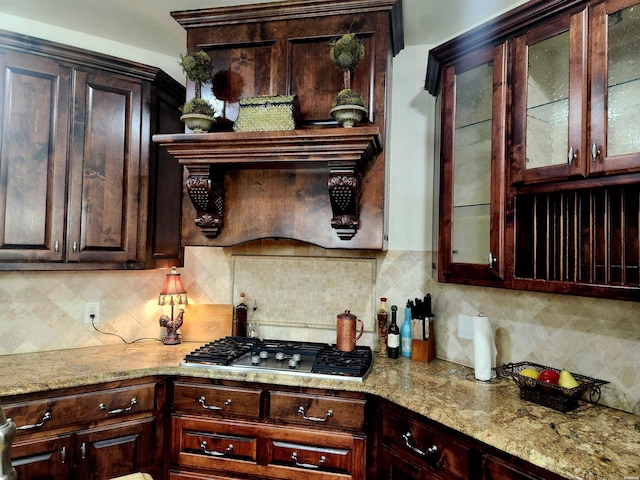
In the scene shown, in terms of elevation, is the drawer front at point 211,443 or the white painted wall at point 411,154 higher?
the white painted wall at point 411,154

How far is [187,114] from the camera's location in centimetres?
222

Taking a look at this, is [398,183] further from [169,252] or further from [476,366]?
[169,252]

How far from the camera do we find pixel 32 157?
217cm

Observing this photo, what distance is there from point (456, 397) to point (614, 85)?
53.6 inches

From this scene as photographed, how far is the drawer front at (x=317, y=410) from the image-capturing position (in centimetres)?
192

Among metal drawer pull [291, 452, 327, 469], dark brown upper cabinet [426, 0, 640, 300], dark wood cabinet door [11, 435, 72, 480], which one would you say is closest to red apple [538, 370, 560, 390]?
dark brown upper cabinet [426, 0, 640, 300]

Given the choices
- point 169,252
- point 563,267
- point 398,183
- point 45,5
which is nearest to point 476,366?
point 563,267

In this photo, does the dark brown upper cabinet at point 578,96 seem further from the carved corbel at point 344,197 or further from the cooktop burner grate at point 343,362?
the cooktop burner grate at point 343,362

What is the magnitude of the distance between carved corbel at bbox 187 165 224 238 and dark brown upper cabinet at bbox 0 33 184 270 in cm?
32

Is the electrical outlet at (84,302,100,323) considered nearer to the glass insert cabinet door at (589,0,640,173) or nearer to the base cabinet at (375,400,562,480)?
the base cabinet at (375,400,562,480)

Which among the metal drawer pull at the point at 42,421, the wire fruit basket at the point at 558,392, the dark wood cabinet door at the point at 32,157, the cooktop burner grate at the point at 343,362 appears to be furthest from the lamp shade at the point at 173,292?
the wire fruit basket at the point at 558,392

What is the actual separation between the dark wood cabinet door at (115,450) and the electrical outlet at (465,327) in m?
1.72

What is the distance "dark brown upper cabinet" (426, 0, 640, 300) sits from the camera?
4.81 feet

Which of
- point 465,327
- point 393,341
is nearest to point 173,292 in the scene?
point 393,341
